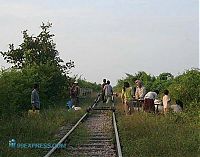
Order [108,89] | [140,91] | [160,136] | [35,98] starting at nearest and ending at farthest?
[160,136] → [35,98] → [140,91] → [108,89]

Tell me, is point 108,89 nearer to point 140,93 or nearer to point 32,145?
point 140,93

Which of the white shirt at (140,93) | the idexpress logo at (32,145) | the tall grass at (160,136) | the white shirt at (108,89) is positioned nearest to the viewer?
the tall grass at (160,136)

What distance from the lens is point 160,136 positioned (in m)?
12.2

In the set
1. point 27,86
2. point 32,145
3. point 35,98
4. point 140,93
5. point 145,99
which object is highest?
point 27,86

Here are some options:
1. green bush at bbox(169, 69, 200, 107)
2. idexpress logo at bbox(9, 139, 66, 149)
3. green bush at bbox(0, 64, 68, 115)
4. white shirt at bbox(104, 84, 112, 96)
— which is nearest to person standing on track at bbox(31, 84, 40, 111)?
green bush at bbox(0, 64, 68, 115)

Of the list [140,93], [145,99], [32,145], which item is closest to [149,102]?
[145,99]

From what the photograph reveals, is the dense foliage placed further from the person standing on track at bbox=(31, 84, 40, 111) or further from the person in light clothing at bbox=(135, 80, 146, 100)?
the person in light clothing at bbox=(135, 80, 146, 100)

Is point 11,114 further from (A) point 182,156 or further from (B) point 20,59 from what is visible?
(B) point 20,59

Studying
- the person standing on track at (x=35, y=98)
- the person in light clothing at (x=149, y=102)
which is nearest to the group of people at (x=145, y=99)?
the person in light clothing at (x=149, y=102)

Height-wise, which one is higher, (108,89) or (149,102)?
(108,89)

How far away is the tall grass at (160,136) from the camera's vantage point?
396 inches

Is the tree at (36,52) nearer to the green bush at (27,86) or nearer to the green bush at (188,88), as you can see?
the green bush at (27,86)

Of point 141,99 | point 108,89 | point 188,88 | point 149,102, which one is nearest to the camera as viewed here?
point 149,102

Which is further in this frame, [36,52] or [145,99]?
[36,52]
